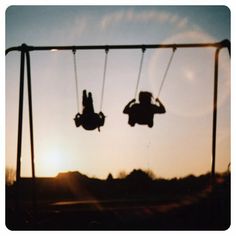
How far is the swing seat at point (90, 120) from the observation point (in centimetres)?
870

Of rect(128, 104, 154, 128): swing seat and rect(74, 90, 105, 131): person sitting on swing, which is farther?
rect(74, 90, 105, 131): person sitting on swing

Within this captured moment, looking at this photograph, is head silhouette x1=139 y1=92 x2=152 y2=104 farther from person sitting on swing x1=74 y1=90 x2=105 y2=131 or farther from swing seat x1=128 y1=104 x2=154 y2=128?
person sitting on swing x1=74 y1=90 x2=105 y2=131

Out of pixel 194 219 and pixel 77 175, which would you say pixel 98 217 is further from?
pixel 77 175

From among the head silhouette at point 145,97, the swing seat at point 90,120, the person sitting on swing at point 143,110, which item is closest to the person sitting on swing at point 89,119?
the swing seat at point 90,120

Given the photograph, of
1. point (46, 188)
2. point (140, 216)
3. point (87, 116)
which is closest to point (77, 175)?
point (46, 188)

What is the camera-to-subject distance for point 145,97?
28.1ft

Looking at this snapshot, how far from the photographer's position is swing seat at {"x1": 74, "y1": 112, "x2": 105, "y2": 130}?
8703mm

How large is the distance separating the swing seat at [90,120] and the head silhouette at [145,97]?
97 cm

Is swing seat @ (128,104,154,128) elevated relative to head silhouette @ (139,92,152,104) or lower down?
lower down

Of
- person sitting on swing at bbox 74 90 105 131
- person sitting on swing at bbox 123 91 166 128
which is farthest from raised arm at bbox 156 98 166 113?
person sitting on swing at bbox 74 90 105 131

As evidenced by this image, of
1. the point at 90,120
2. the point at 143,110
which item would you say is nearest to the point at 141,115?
the point at 143,110

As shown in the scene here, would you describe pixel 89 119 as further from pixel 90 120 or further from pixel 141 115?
pixel 141 115

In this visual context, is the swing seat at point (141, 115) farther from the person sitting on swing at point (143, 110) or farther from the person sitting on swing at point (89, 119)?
the person sitting on swing at point (89, 119)

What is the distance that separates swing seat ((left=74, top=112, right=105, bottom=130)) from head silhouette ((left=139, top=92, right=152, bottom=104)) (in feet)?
3.19
